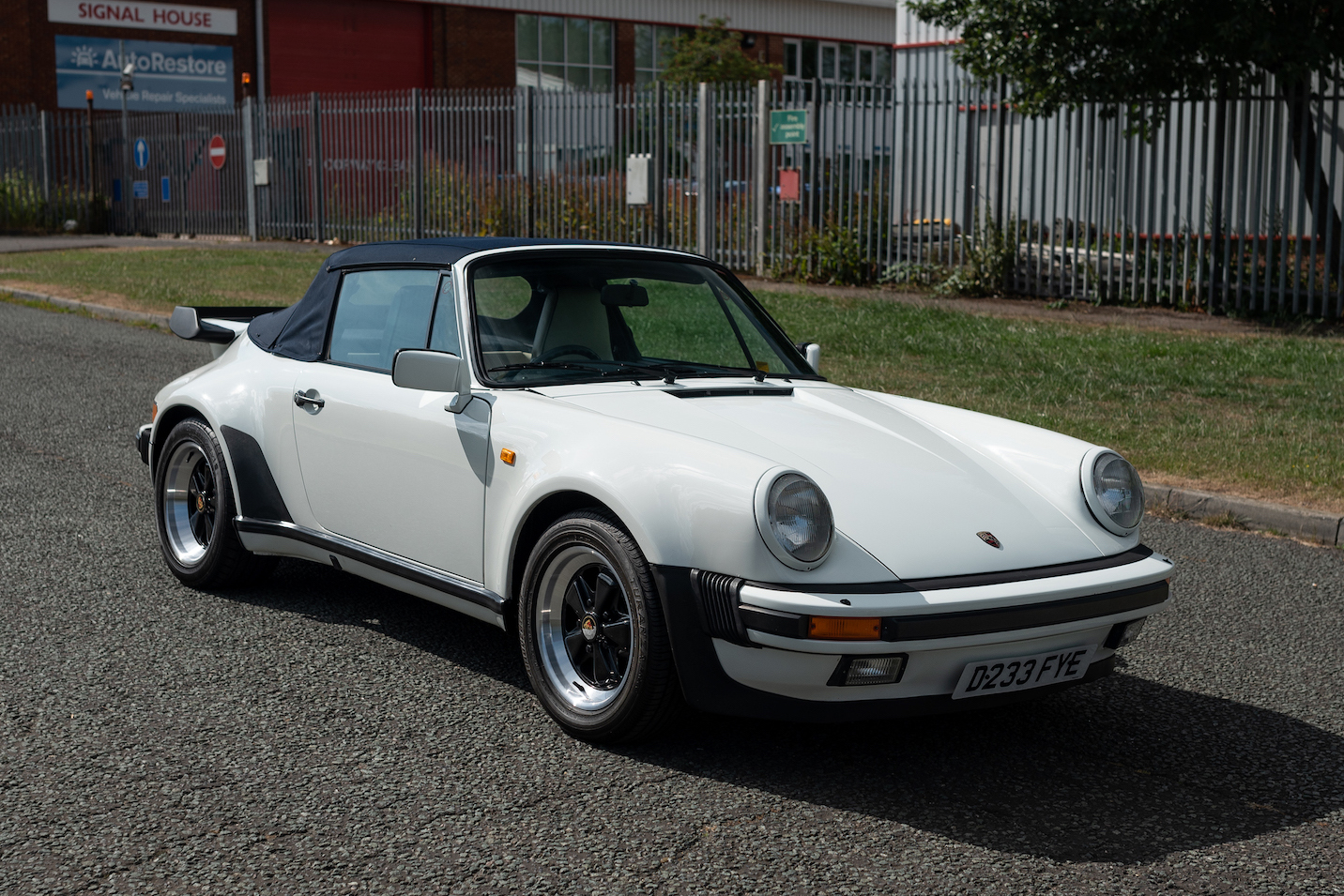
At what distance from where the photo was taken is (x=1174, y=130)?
54.2 feet

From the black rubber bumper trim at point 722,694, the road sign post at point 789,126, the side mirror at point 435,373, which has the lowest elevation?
the black rubber bumper trim at point 722,694

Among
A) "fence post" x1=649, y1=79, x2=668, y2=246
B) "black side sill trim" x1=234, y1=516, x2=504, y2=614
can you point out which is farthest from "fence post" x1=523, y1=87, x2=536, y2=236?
"black side sill trim" x1=234, y1=516, x2=504, y2=614

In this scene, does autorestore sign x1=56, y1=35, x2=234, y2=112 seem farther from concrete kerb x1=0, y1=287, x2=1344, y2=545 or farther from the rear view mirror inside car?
the rear view mirror inside car

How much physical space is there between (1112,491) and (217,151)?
1031 inches

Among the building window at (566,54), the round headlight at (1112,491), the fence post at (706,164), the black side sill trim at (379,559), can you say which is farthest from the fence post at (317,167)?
the round headlight at (1112,491)

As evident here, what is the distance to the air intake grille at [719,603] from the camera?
3.49m

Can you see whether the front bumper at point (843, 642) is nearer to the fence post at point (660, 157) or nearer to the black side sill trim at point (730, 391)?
the black side sill trim at point (730, 391)

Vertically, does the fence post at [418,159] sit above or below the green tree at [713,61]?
below

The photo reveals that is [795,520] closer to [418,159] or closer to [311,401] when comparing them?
[311,401]

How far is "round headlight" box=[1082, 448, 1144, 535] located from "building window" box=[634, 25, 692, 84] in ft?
130

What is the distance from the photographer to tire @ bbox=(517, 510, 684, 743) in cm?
367

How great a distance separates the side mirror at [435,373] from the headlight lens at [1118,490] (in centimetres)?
191

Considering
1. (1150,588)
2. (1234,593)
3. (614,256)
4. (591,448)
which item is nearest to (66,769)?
(591,448)

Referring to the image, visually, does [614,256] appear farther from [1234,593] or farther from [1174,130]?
[1174,130]
